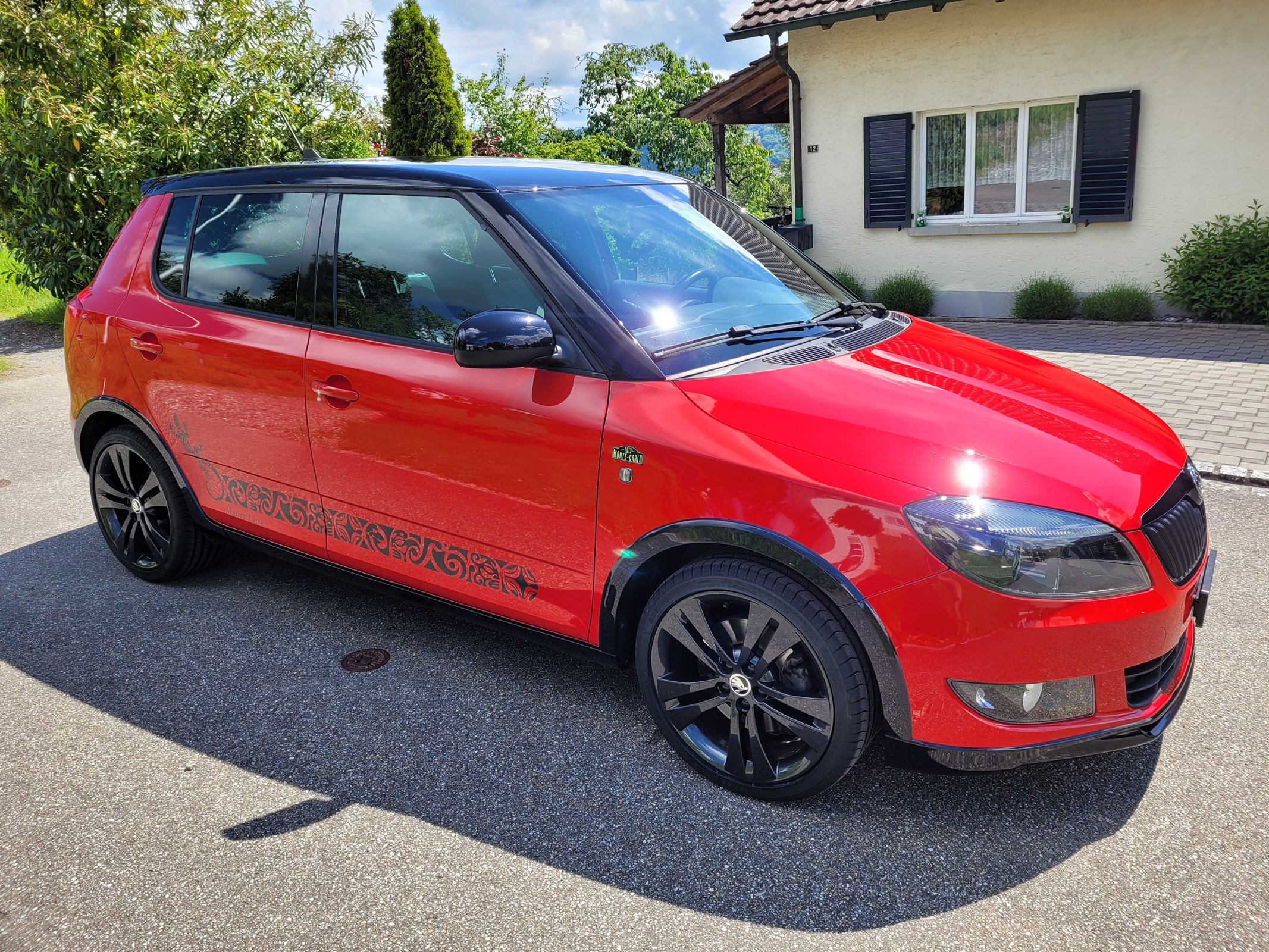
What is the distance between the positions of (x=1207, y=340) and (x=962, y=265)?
3.35 metres

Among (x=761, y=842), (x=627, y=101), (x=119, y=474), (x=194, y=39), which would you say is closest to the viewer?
(x=761, y=842)

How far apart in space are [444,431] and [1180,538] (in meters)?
2.25

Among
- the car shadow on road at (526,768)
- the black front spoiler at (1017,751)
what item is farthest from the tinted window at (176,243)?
the black front spoiler at (1017,751)

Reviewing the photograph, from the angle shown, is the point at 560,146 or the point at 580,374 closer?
the point at 580,374

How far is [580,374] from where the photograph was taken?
2994mm

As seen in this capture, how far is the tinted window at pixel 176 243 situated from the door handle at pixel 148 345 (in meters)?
0.22

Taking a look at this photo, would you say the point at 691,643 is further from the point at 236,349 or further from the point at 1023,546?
the point at 236,349

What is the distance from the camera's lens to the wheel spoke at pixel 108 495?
4.68 m

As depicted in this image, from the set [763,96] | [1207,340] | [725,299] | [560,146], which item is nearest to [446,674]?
[725,299]

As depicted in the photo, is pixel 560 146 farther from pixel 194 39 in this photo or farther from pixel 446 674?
pixel 446 674

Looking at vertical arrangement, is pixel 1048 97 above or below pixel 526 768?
above

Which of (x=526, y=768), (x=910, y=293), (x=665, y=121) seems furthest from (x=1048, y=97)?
(x=665, y=121)

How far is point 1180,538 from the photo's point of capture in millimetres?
2736

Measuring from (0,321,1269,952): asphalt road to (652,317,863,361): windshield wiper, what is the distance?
4.29 feet
